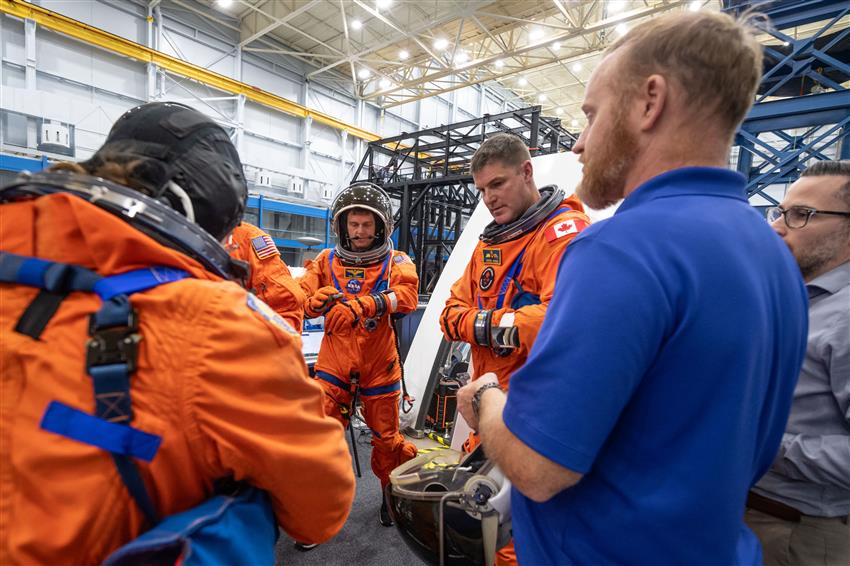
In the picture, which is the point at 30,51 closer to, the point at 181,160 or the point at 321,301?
the point at 321,301

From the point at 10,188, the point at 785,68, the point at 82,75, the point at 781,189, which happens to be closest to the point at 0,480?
the point at 10,188

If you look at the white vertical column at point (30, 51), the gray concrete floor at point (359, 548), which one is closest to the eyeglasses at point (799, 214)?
the gray concrete floor at point (359, 548)

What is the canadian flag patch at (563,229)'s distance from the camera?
1845 mm

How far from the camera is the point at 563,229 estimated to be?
1.86 metres

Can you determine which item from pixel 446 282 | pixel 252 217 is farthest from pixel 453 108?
pixel 446 282

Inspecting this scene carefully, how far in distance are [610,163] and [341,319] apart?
2169 millimetres

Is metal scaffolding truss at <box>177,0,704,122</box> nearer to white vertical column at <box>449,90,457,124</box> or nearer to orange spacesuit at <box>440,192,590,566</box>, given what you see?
white vertical column at <box>449,90,457,124</box>

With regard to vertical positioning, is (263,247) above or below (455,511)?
above

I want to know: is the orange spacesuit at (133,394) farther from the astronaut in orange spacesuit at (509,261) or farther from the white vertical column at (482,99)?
the white vertical column at (482,99)

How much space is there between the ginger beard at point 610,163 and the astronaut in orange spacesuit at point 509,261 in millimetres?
892

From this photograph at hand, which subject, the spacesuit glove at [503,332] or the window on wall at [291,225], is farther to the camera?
the window on wall at [291,225]

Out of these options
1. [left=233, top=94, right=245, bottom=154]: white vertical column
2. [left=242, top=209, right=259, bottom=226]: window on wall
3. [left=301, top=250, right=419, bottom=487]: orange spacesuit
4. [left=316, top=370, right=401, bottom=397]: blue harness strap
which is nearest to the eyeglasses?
[left=301, top=250, right=419, bottom=487]: orange spacesuit

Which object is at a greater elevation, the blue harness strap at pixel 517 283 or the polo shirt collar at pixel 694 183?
the polo shirt collar at pixel 694 183

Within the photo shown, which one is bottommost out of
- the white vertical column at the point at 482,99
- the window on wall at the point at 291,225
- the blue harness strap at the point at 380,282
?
the blue harness strap at the point at 380,282
